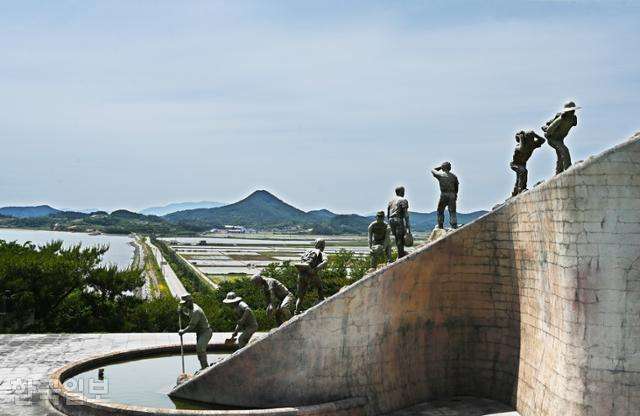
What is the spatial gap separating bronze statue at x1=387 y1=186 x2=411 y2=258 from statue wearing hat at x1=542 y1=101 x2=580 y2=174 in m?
3.91

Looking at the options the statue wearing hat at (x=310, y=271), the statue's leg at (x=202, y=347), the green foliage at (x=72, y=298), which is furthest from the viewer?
the green foliage at (x=72, y=298)

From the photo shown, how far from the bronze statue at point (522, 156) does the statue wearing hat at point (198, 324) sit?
7274mm

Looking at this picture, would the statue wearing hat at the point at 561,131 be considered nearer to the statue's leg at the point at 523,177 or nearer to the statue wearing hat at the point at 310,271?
the statue's leg at the point at 523,177

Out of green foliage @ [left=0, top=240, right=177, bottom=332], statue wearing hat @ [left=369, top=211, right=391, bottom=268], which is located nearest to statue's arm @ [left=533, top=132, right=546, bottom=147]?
statue wearing hat @ [left=369, top=211, right=391, bottom=268]

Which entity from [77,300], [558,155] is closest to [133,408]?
[558,155]

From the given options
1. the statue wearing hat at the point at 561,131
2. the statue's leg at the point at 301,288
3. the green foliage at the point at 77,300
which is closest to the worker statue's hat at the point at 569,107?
the statue wearing hat at the point at 561,131

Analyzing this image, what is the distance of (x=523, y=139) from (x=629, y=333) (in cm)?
531

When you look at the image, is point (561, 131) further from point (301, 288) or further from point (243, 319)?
point (243, 319)

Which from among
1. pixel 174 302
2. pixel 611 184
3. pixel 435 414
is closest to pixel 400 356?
pixel 435 414

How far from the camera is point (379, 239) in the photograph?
16875mm

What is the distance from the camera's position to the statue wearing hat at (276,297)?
14805mm

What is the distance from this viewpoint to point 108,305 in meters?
29.0

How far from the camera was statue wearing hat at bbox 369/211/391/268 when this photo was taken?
16.7 meters

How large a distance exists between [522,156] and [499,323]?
3764 millimetres
